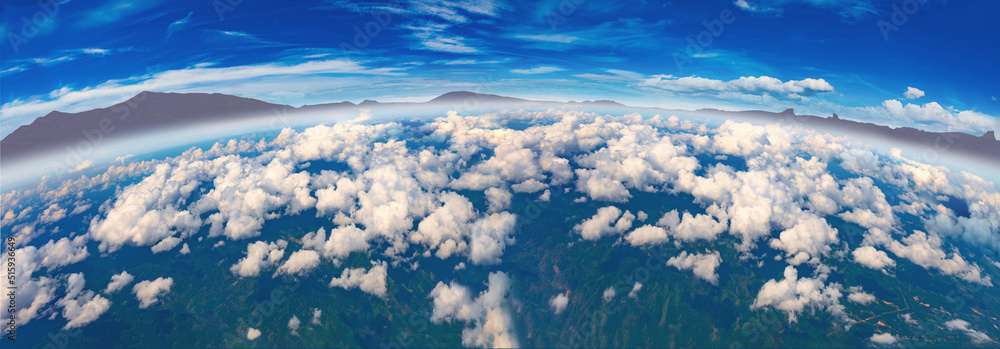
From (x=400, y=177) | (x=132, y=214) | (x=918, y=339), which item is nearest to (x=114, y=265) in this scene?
(x=132, y=214)

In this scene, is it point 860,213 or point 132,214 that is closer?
point 132,214

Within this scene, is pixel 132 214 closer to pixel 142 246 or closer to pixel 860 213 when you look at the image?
pixel 142 246

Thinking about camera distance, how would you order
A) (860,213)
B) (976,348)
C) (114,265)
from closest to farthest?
(976,348) < (114,265) < (860,213)

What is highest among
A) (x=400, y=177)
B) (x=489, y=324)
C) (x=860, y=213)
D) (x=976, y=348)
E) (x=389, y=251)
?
(x=400, y=177)

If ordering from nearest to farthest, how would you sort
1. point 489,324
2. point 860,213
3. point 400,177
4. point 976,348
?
point 976,348, point 489,324, point 400,177, point 860,213

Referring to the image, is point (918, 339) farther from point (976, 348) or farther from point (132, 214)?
point (132, 214)

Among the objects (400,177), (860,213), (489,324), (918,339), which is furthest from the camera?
(860,213)

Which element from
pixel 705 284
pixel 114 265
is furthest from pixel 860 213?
pixel 114 265

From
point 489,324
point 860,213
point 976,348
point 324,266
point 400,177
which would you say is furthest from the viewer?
point 860,213

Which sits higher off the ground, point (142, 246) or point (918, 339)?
point (142, 246)
